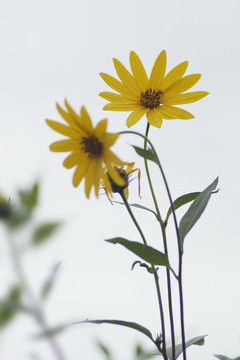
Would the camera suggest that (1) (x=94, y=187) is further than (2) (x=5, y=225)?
Yes

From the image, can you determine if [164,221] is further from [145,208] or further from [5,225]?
[5,225]

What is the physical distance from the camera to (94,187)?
60cm

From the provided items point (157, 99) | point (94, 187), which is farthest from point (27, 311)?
point (157, 99)

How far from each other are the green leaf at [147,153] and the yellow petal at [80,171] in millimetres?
117

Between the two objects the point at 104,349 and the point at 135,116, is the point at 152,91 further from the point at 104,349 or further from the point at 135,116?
the point at 104,349

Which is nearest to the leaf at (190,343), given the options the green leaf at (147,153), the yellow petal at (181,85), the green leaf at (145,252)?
the green leaf at (145,252)

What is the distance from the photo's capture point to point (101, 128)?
22.1 inches

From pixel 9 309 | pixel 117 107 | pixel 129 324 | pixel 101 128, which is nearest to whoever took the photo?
pixel 9 309

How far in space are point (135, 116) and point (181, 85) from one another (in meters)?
0.10

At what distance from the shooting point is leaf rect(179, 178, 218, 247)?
724 mm

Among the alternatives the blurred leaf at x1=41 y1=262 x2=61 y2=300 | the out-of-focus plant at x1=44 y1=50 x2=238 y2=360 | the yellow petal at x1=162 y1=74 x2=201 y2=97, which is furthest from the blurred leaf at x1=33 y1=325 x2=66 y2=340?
the yellow petal at x1=162 y1=74 x2=201 y2=97

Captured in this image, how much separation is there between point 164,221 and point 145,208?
48mm

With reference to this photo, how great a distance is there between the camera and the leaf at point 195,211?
724 millimetres

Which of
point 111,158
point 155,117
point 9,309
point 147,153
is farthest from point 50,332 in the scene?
point 155,117
